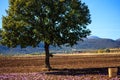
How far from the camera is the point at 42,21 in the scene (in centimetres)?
4972

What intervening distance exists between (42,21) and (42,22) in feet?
1.16

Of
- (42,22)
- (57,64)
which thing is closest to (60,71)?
(42,22)

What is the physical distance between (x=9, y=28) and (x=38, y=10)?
5.13m

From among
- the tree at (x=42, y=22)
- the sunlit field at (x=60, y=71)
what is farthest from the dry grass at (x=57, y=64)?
the tree at (x=42, y=22)

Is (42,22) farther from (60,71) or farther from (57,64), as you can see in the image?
(57,64)

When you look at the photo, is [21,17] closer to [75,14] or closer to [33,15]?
[33,15]

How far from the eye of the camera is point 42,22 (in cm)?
4941

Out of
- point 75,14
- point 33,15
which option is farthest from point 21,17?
point 75,14

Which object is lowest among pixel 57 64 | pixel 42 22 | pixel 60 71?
pixel 60 71

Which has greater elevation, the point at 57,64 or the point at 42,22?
the point at 42,22

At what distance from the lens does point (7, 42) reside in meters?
50.9

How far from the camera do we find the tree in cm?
4949

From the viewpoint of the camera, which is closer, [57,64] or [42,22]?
[42,22]

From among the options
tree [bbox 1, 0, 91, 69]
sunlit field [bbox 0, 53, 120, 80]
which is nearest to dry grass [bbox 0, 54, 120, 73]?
sunlit field [bbox 0, 53, 120, 80]
